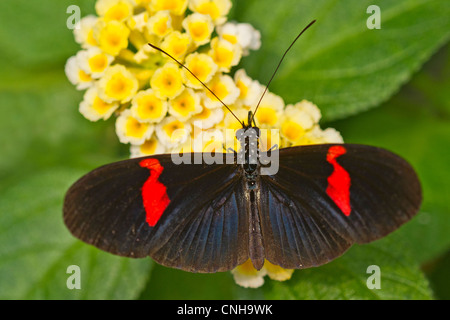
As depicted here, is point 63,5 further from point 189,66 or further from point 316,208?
point 316,208

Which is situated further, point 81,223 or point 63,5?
point 63,5

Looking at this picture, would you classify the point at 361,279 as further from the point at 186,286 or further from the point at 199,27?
the point at 199,27

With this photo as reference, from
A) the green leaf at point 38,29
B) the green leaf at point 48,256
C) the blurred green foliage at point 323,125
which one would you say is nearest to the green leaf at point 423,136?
the blurred green foliage at point 323,125

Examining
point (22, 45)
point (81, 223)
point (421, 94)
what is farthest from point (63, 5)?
point (421, 94)

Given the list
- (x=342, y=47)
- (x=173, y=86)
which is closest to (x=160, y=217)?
(x=173, y=86)

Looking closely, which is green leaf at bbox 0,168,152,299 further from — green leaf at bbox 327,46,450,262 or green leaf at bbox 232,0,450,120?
green leaf at bbox 327,46,450,262

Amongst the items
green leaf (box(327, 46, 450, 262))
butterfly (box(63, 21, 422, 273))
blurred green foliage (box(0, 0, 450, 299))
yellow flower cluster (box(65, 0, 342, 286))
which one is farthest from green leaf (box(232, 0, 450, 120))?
butterfly (box(63, 21, 422, 273))

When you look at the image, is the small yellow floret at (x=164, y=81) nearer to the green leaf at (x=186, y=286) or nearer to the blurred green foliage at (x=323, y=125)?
the blurred green foliage at (x=323, y=125)
